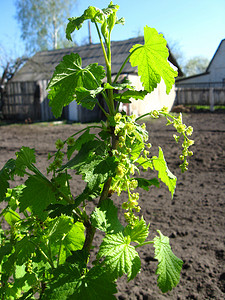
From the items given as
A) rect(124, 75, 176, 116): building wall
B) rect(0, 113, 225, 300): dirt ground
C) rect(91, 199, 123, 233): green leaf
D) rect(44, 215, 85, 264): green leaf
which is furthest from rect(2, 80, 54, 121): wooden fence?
rect(91, 199, 123, 233): green leaf

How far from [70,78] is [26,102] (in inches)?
613

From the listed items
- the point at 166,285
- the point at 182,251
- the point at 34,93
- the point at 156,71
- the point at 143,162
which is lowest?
the point at 182,251

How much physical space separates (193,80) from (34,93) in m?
16.4

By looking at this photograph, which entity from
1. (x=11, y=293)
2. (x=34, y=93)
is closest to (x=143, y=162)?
(x=11, y=293)

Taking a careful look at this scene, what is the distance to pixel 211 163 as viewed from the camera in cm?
620

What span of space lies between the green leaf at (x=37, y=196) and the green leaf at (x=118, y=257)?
246mm

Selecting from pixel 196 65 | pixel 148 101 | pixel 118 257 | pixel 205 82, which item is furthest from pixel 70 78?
pixel 196 65

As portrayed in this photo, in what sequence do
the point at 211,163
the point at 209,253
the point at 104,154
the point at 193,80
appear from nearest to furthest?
1. the point at 104,154
2. the point at 209,253
3. the point at 211,163
4. the point at 193,80

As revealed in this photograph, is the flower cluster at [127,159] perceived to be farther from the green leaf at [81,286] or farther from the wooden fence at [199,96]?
the wooden fence at [199,96]

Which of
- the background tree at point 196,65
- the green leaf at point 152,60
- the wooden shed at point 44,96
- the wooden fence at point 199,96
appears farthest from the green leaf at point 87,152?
the background tree at point 196,65

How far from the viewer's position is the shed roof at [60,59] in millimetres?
15453

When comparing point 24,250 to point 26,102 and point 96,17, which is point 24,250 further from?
point 26,102

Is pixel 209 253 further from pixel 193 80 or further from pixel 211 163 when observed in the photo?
pixel 193 80

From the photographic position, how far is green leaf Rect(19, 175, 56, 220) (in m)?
1.07
